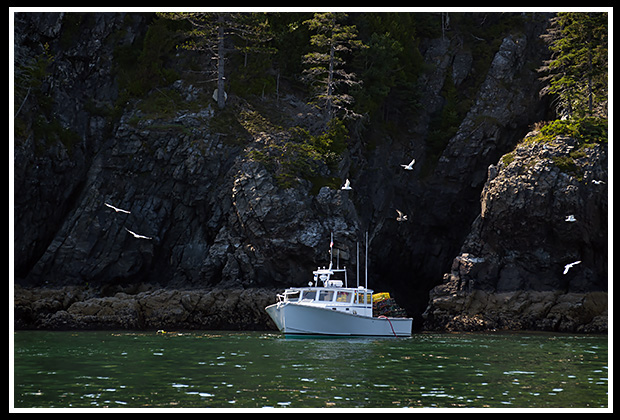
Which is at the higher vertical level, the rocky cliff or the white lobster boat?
the rocky cliff

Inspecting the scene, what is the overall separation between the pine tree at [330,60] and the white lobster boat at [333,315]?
1662 centimetres

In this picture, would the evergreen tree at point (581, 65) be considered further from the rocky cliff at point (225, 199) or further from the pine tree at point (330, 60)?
the pine tree at point (330, 60)

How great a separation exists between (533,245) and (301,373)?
29.5m

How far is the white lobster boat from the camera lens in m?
36.7

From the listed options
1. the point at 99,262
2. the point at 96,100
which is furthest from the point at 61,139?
the point at 99,262

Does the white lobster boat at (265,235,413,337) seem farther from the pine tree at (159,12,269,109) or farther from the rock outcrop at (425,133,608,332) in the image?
the pine tree at (159,12,269,109)

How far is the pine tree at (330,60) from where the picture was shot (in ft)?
170

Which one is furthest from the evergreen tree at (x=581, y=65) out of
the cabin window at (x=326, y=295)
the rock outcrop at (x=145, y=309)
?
the rock outcrop at (x=145, y=309)

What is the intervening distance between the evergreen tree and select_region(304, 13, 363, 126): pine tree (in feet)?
47.2

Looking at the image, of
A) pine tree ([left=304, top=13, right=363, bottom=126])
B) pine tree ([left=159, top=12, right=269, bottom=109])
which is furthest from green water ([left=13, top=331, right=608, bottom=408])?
pine tree ([left=159, top=12, right=269, bottom=109])

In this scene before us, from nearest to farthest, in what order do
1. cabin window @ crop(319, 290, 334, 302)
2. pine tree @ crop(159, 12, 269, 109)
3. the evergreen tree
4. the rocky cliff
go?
1. cabin window @ crop(319, 290, 334, 302)
2. the rocky cliff
3. the evergreen tree
4. pine tree @ crop(159, 12, 269, 109)

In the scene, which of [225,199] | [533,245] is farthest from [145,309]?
[533,245]

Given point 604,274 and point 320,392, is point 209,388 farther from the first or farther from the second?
point 604,274

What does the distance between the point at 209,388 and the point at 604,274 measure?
34.0 metres
